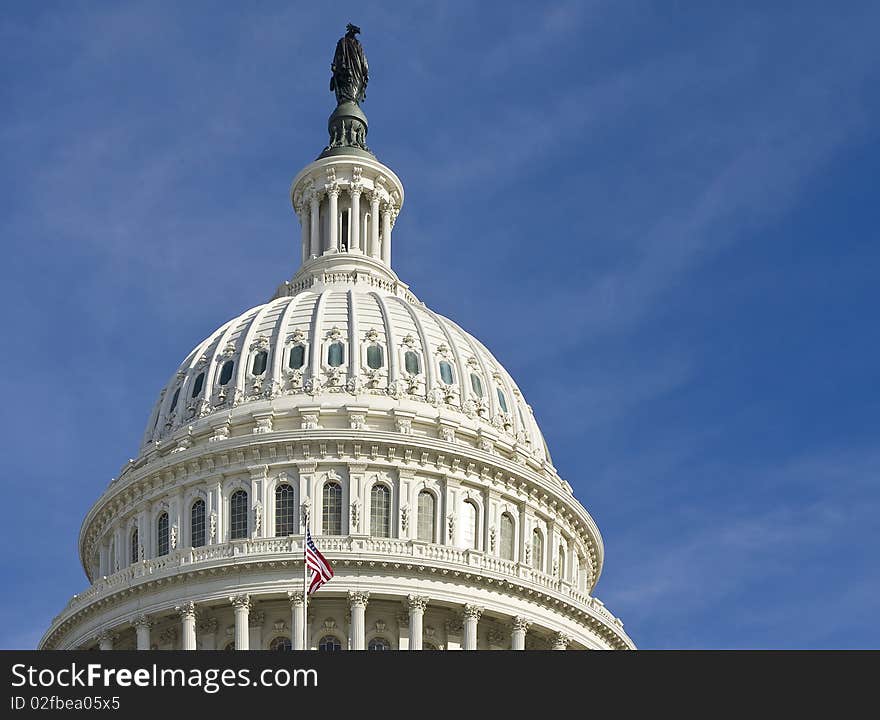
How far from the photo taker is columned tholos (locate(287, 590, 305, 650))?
318 feet

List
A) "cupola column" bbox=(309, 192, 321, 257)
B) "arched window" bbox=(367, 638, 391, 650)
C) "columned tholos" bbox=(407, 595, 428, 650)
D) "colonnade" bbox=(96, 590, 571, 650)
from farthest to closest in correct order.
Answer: "cupola column" bbox=(309, 192, 321, 257) → "arched window" bbox=(367, 638, 391, 650) → "columned tholos" bbox=(407, 595, 428, 650) → "colonnade" bbox=(96, 590, 571, 650)

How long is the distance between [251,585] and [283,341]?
17.2 meters

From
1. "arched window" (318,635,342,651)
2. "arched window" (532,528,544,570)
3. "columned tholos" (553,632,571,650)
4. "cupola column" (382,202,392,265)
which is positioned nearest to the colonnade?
"arched window" (318,635,342,651)

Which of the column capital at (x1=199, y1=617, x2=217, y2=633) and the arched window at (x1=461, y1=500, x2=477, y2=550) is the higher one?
the arched window at (x1=461, y1=500, x2=477, y2=550)

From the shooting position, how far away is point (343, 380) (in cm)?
10888

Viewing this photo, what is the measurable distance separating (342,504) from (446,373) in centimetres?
1156

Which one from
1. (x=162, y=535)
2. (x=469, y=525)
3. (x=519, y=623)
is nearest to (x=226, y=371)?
(x=162, y=535)

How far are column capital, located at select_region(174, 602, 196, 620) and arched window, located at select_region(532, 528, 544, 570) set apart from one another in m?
18.6

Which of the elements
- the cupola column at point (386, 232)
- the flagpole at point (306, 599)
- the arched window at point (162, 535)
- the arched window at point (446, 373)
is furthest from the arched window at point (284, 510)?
the cupola column at point (386, 232)

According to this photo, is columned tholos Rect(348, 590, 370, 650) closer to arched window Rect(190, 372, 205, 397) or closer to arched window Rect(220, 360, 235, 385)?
arched window Rect(220, 360, 235, 385)

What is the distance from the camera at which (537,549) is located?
4296 inches
